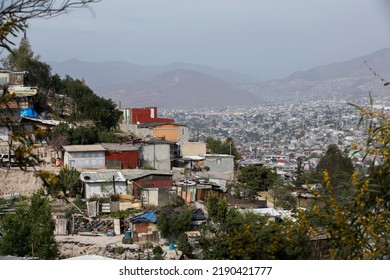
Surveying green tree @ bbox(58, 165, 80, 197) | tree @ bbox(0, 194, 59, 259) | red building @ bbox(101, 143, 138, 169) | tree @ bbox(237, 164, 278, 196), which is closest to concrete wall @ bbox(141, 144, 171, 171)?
red building @ bbox(101, 143, 138, 169)

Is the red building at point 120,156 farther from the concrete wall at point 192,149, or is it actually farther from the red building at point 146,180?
the concrete wall at point 192,149

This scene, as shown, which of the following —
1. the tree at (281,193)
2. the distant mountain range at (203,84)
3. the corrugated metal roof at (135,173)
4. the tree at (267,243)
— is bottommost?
the tree at (281,193)

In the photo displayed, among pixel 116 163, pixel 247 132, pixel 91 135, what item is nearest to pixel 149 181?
pixel 116 163

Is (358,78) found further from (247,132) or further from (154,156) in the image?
(247,132)

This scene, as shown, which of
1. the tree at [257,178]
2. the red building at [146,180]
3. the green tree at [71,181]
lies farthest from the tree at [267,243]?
the tree at [257,178]

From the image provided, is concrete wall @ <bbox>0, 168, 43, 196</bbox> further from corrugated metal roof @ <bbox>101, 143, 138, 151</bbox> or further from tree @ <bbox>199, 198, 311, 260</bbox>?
tree @ <bbox>199, 198, 311, 260</bbox>

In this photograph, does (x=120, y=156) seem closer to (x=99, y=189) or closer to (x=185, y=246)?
(x=99, y=189)

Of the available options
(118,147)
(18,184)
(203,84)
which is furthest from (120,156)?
(203,84)

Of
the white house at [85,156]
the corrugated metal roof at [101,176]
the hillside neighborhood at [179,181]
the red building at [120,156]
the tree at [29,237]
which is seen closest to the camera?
the hillside neighborhood at [179,181]

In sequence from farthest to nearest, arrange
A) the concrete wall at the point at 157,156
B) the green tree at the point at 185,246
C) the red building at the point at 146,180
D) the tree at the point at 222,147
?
the tree at the point at 222,147 → the concrete wall at the point at 157,156 → the red building at the point at 146,180 → the green tree at the point at 185,246
